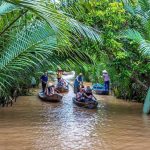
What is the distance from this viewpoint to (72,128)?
9.88 metres

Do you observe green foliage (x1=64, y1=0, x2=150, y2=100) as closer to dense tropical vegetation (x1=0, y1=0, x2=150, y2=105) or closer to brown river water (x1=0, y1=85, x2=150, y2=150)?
dense tropical vegetation (x1=0, y1=0, x2=150, y2=105)

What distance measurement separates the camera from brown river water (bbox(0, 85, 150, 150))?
782 cm

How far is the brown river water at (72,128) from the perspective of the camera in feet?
25.7

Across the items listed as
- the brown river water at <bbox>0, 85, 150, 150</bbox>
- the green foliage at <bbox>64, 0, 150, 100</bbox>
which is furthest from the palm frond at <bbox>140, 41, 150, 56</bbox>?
the brown river water at <bbox>0, 85, 150, 150</bbox>

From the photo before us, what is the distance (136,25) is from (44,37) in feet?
17.0

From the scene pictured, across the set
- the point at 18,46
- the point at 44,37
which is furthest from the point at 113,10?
the point at 18,46

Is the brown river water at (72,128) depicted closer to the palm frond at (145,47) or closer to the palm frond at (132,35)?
the palm frond at (145,47)

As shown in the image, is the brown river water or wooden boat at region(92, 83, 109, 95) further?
wooden boat at region(92, 83, 109, 95)

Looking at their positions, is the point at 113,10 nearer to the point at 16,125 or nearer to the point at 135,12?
the point at 135,12

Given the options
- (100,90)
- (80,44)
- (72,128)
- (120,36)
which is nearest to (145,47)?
(120,36)

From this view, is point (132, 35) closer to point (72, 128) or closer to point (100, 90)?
point (72, 128)

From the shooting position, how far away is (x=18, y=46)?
9844 mm

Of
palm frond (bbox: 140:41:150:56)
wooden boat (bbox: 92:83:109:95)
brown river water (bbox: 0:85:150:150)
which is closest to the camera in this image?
brown river water (bbox: 0:85:150:150)

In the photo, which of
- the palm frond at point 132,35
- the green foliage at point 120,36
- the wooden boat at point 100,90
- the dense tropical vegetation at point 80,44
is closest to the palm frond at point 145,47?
the dense tropical vegetation at point 80,44
